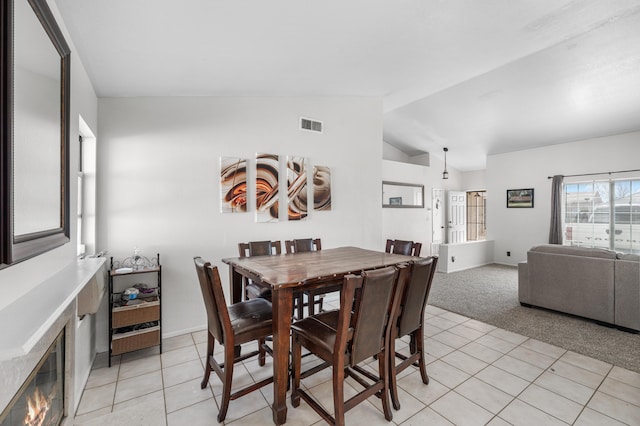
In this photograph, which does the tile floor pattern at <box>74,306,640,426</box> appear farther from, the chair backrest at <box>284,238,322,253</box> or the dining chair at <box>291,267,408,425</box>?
the chair backrest at <box>284,238,322,253</box>

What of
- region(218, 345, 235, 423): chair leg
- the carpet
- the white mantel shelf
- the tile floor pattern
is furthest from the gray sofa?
the white mantel shelf

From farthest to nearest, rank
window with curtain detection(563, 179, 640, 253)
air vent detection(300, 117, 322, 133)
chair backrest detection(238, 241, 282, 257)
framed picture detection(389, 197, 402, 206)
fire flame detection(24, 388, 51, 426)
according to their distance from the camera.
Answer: framed picture detection(389, 197, 402, 206), window with curtain detection(563, 179, 640, 253), air vent detection(300, 117, 322, 133), chair backrest detection(238, 241, 282, 257), fire flame detection(24, 388, 51, 426)

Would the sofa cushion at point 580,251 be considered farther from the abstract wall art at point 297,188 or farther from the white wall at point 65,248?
the white wall at point 65,248

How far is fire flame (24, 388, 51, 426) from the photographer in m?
1.22

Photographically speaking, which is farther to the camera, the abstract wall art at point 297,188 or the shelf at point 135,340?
the abstract wall art at point 297,188

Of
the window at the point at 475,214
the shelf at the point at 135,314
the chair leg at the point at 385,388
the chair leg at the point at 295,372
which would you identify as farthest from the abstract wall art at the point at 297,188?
the window at the point at 475,214

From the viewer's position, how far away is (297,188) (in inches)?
156

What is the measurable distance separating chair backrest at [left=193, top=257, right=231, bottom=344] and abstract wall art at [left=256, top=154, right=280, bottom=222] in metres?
1.73

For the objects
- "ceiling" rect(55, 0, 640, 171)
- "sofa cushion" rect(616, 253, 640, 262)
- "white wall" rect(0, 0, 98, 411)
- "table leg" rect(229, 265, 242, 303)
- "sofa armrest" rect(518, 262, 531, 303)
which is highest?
"ceiling" rect(55, 0, 640, 171)

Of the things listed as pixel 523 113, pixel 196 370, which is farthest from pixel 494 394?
pixel 523 113

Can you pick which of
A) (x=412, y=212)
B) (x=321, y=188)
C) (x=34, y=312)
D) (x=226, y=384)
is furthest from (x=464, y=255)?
(x=34, y=312)

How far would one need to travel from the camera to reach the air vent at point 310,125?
4.00 meters

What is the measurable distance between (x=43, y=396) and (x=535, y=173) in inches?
322

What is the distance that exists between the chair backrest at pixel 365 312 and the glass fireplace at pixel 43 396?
1.36 meters
